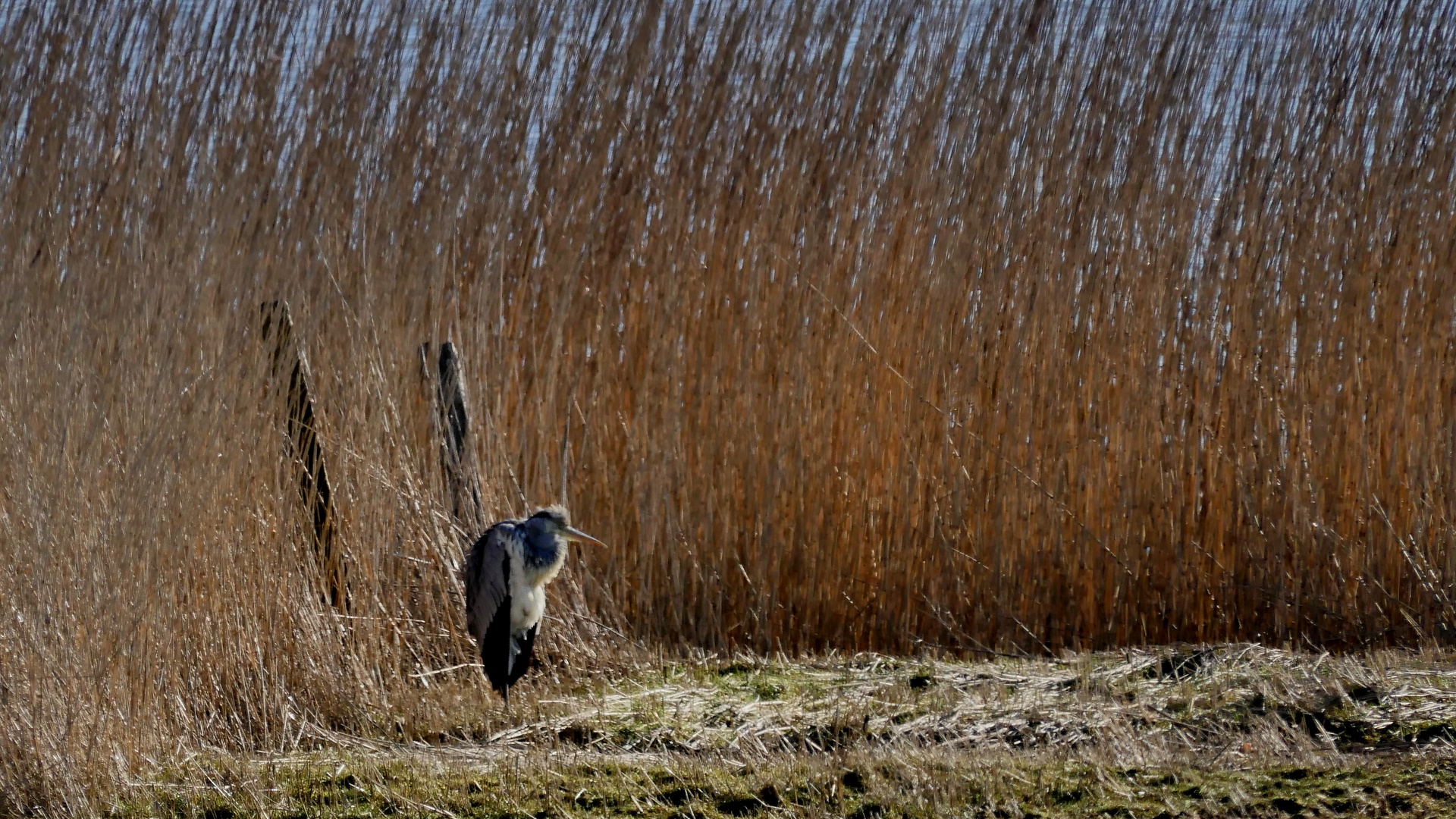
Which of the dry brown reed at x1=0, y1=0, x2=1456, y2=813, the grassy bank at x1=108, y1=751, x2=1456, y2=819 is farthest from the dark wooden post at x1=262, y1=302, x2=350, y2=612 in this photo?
the grassy bank at x1=108, y1=751, x2=1456, y2=819

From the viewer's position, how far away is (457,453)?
444cm

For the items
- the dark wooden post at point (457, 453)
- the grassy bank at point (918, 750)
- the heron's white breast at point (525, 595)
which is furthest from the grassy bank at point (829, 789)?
the dark wooden post at point (457, 453)

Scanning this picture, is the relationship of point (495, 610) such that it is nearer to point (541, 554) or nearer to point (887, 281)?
point (541, 554)

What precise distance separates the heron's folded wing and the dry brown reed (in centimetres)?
64

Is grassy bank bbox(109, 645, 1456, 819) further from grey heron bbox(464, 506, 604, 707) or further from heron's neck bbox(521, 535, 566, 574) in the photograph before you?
heron's neck bbox(521, 535, 566, 574)

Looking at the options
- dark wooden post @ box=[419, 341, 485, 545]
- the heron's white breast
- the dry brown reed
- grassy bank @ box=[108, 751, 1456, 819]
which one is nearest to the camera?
grassy bank @ box=[108, 751, 1456, 819]

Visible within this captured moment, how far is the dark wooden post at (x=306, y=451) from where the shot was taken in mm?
3961

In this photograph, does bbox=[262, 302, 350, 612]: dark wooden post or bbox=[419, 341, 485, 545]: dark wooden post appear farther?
bbox=[419, 341, 485, 545]: dark wooden post

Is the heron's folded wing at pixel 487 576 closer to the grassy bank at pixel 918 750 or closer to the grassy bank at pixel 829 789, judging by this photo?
the grassy bank at pixel 918 750

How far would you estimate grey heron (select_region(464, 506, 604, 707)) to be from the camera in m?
3.74

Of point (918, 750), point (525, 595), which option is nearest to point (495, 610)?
point (525, 595)

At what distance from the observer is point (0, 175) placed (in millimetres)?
4402

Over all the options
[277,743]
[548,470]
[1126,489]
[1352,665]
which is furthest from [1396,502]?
[277,743]

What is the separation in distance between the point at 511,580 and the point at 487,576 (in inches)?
2.8
